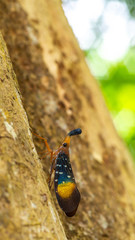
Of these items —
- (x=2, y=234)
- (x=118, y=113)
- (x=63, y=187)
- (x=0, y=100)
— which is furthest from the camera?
(x=118, y=113)

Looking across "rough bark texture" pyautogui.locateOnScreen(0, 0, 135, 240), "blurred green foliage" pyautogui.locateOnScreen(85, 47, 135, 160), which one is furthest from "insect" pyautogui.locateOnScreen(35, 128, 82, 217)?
"blurred green foliage" pyautogui.locateOnScreen(85, 47, 135, 160)

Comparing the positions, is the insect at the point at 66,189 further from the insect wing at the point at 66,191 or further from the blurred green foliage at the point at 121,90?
the blurred green foliage at the point at 121,90

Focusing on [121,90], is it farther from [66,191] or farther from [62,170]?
[66,191]

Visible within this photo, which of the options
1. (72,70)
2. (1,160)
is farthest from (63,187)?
(72,70)

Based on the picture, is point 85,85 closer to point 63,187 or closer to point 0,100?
point 63,187

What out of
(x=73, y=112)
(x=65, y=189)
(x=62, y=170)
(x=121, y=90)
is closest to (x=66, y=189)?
(x=65, y=189)

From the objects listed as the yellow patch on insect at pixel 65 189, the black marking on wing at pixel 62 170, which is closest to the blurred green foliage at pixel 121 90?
the black marking on wing at pixel 62 170

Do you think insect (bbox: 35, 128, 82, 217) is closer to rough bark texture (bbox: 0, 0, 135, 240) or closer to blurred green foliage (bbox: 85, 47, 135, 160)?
rough bark texture (bbox: 0, 0, 135, 240)
